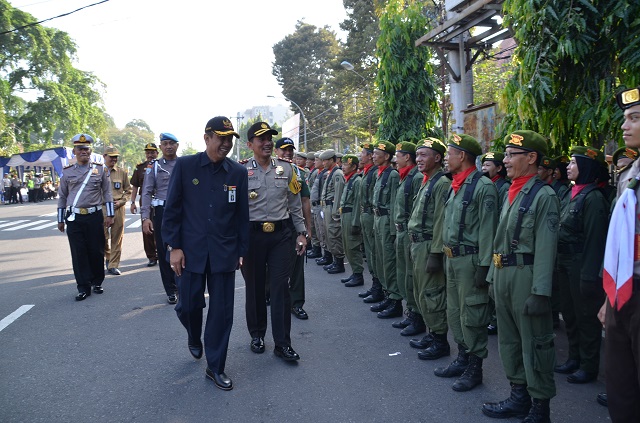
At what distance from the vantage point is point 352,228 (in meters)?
8.05

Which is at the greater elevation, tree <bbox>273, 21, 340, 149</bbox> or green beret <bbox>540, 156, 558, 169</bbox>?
tree <bbox>273, 21, 340, 149</bbox>

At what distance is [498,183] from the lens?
213 inches

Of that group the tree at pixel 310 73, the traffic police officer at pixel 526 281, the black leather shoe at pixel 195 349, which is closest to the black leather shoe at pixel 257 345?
the black leather shoe at pixel 195 349

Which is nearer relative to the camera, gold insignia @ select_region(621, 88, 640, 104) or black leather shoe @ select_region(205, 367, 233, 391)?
gold insignia @ select_region(621, 88, 640, 104)

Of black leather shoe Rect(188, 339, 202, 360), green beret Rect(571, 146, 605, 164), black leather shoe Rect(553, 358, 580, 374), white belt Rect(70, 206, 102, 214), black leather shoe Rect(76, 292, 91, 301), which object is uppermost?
green beret Rect(571, 146, 605, 164)

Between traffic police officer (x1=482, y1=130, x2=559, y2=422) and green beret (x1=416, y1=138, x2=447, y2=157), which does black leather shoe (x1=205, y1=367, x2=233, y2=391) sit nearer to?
traffic police officer (x1=482, y1=130, x2=559, y2=422)

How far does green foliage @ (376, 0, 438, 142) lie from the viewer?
9711 millimetres

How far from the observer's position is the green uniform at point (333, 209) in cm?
895

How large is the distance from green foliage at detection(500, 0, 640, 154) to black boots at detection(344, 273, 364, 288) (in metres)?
3.86

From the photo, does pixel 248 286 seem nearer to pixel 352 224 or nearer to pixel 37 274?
pixel 352 224

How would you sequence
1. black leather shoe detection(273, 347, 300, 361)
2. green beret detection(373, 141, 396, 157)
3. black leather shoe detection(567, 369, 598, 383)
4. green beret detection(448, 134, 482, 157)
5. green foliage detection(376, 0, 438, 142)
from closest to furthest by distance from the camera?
black leather shoe detection(567, 369, 598, 383), green beret detection(448, 134, 482, 157), black leather shoe detection(273, 347, 300, 361), green beret detection(373, 141, 396, 157), green foliage detection(376, 0, 438, 142)

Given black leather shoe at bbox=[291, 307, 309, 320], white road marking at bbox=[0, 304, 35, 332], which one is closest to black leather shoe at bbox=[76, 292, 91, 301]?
white road marking at bbox=[0, 304, 35, 332]

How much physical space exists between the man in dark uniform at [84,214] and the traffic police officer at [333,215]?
12.1 ft

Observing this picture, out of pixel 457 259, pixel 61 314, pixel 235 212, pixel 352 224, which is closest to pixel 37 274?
pixel 61 314
